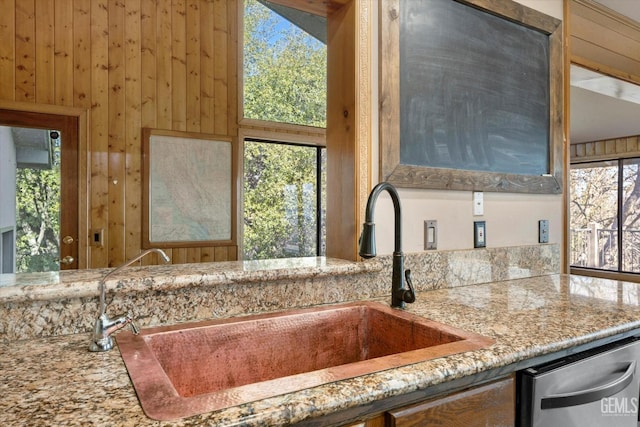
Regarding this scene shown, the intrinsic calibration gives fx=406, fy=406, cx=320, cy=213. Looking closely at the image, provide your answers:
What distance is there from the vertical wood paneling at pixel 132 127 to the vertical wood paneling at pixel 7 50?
73 centimetres

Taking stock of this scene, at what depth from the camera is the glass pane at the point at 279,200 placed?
3.85m

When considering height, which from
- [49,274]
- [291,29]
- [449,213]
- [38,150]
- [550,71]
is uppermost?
[291,29]

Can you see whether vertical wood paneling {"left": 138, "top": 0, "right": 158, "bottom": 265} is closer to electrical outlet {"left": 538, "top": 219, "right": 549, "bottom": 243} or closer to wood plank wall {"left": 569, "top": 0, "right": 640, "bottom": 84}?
electrical outlet {"left": 538, "top": 219, "right": 549, "bottom": 243}

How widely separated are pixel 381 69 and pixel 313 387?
119cm

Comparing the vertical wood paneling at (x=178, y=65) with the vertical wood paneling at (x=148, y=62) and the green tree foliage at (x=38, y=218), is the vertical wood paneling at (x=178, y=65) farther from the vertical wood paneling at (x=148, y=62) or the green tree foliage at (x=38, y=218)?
the green tree foliage at (x=38, y=218)

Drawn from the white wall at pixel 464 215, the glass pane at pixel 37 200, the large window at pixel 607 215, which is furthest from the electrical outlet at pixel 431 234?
the large window at pixel 607 215

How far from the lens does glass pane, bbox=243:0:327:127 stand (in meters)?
3.76

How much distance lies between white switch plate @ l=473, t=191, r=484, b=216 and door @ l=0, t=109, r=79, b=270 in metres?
2.80

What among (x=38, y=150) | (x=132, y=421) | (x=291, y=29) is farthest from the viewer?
(x=291, y=29)

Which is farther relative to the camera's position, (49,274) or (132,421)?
(49,274)

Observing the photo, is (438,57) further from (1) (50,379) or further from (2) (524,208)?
(1) (50,379)

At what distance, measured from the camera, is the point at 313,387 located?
72cm

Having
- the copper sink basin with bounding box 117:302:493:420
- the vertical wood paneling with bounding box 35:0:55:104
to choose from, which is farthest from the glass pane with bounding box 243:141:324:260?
the copper sink basin with bounding box 117:302:493:420

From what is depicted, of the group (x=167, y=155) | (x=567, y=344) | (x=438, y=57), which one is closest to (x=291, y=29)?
(x=167, y=155)
